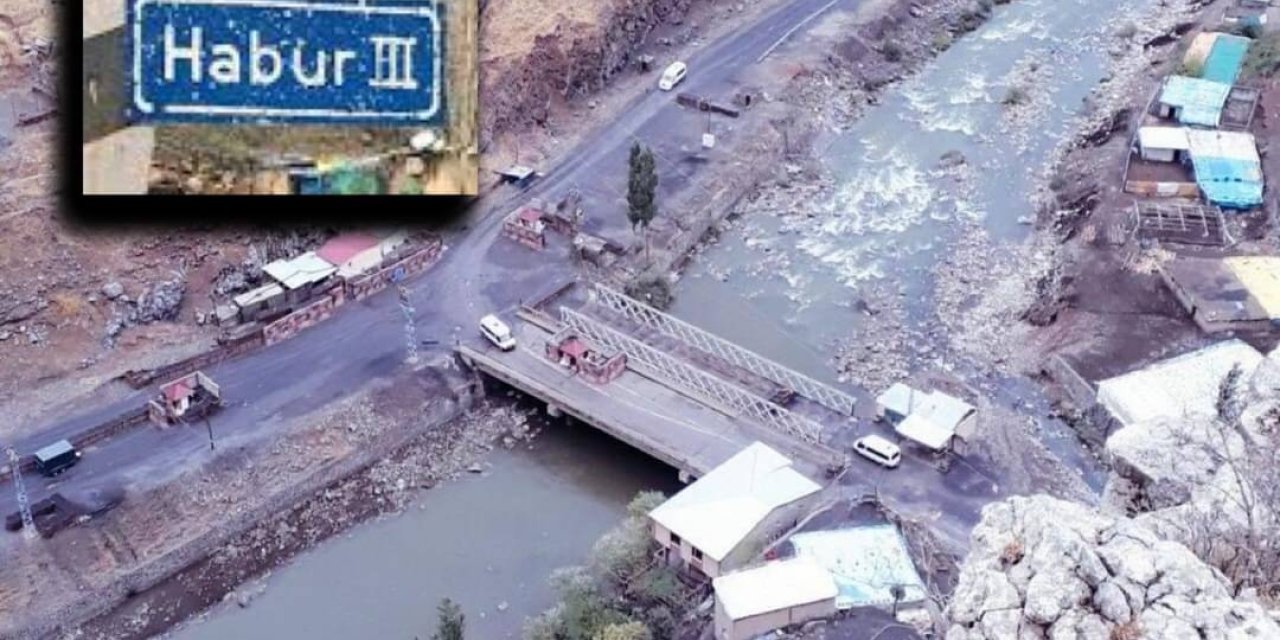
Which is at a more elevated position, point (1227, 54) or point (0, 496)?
point (1227, 54)

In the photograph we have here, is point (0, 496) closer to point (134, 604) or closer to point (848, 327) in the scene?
point (134, 604)

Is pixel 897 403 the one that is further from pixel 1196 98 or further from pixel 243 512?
pixel 1196 98

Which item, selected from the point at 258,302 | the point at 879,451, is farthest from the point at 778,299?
the point at 258,302

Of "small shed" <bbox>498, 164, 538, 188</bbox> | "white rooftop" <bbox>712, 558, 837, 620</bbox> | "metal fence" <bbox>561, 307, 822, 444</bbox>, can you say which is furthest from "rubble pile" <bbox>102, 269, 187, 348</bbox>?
"white rooftop" <bbox>712, 558, 837, 620</bbox>

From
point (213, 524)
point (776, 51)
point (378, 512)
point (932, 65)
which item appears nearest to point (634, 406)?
point (378, 512)

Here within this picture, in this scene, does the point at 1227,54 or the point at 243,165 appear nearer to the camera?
the point at 243,165

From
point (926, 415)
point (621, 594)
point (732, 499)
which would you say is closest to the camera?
point (621, 594)

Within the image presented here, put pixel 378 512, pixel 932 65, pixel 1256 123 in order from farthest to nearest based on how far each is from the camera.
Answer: pixel 932 65, pixel 1256 123, pixel 378 512
